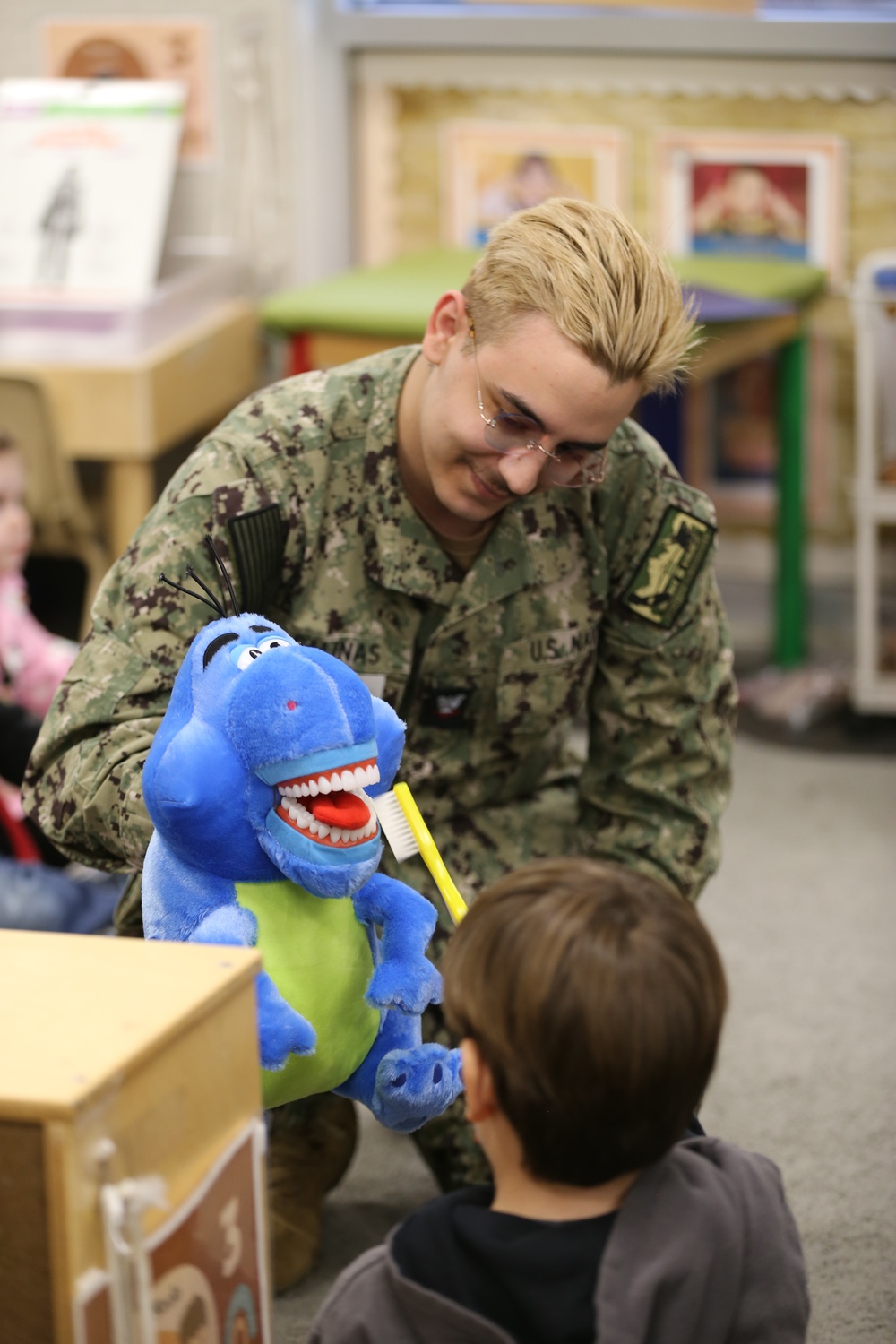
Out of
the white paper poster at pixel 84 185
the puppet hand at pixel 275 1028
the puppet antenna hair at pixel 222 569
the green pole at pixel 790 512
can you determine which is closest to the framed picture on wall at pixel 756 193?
the green pole at pixel 790 512

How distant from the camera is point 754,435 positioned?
346cm

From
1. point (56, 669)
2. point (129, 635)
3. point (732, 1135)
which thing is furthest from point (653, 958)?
point (56, 669)

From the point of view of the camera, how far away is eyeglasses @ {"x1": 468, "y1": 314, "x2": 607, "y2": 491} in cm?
130

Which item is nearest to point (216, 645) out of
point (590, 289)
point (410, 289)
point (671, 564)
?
point (590, 289)

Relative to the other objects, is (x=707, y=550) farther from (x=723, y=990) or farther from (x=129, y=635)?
(x=723, y=990)

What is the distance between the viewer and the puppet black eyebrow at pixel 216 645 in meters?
1.02

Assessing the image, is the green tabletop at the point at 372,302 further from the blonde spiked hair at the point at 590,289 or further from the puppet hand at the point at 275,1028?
the puppet hand at the point at 275,1028

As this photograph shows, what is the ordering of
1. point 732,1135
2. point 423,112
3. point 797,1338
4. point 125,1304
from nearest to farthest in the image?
1. point 125,1304
2. point 797,1338
3. point 732,1135
4. point 423,112

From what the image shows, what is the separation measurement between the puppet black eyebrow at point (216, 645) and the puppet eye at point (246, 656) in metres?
0.02

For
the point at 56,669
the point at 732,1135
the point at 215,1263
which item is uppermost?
the point at 215,1263

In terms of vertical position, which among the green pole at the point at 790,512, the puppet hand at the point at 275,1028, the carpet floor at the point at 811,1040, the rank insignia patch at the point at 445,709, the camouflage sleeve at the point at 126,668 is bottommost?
the carpet floor at the point at 811,1040

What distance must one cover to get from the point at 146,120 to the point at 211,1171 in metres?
2.62

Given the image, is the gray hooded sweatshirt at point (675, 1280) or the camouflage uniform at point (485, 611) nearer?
the gray hooded sweatshirt at point (675, 1280)

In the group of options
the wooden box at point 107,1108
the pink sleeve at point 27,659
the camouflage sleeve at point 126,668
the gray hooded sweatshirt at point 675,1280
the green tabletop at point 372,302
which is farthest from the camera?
the green tabletop at point 372,302
